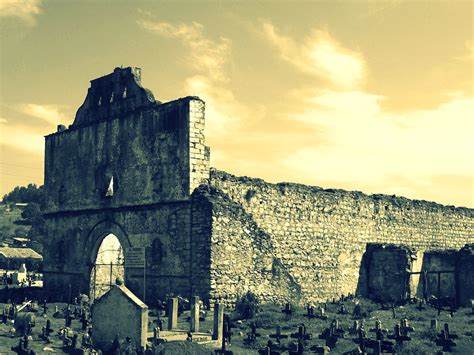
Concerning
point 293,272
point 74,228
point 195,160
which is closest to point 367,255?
point 293,272

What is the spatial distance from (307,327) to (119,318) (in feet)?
22.3

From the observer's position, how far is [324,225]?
28.5 m

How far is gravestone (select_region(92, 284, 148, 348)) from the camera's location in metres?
15.1

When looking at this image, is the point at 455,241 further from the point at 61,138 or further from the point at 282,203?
the point at 61,138

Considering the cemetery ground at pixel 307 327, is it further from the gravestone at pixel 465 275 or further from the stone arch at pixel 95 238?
the gravestone at pixel 465 275

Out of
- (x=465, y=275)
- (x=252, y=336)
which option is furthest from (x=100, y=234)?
(x=465, y=275)

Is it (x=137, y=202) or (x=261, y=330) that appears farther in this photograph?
(x=137, y=202)

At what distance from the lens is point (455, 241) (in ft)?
119

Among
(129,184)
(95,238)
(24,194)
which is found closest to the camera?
(129,184)

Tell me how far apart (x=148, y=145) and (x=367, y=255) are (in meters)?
12.1

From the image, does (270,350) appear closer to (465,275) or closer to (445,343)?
(445,343)

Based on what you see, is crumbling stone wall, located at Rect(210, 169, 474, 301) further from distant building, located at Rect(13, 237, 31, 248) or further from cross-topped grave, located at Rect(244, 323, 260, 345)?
distant building, located at Rect(13, 237, 31, 248)

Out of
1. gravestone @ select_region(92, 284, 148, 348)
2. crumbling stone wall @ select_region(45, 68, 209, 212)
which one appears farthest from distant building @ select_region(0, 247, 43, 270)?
gravestone @ select_region(92, 284, 148, 348)

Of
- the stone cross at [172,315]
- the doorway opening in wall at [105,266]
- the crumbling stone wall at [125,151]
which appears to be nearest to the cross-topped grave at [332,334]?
the stone cross at [172,315]
